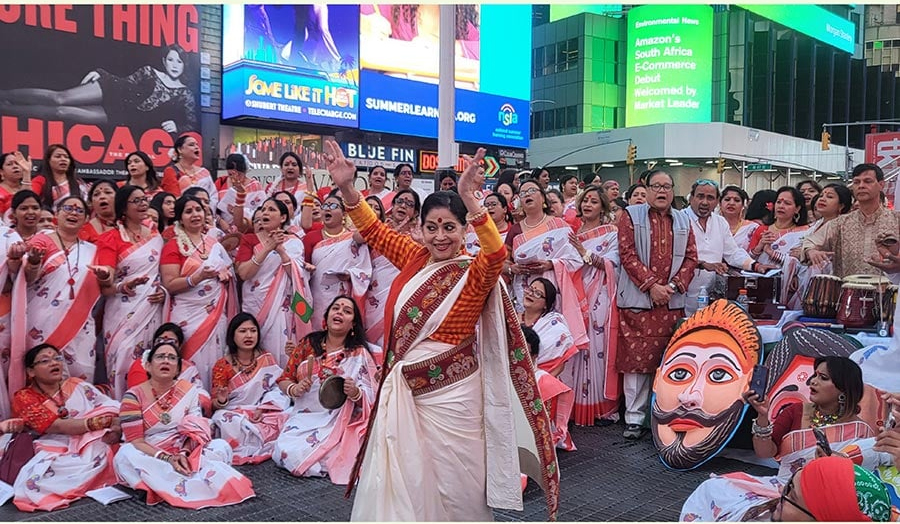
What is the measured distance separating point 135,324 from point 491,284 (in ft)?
9.43

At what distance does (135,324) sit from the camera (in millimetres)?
4664

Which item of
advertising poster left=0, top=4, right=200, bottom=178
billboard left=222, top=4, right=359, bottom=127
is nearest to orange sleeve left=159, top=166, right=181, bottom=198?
advertising poster left=0, top=4, right=200, bottom=178

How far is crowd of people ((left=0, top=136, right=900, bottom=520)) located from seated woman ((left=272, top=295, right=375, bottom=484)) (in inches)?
0.5

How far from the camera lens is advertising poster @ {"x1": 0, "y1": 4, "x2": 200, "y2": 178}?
9.76 metres

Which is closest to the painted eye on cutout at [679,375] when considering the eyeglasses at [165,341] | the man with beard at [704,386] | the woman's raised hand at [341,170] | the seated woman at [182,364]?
the man with beard at [704,386]

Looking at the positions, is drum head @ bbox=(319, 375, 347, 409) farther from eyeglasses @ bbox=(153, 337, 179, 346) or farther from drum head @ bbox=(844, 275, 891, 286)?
drum head @ bbox=(844, 275, 891, 286)

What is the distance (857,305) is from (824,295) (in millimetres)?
227

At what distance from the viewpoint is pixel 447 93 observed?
5793mm

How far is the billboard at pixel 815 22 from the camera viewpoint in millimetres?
36406

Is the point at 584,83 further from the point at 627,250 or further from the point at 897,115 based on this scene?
the point at 627,250

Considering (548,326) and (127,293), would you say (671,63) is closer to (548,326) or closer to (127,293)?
(548,326)

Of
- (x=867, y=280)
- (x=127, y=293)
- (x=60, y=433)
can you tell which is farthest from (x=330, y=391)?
(x=867, y=280)

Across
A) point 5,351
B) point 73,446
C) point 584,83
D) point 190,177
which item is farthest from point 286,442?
point 584,83

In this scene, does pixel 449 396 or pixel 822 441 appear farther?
pixel 822 441
